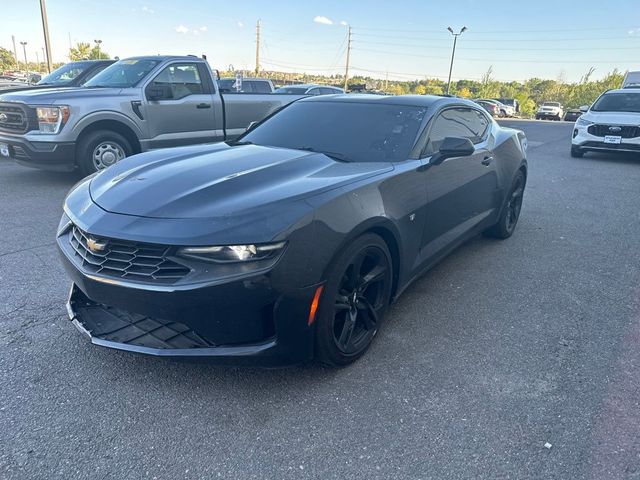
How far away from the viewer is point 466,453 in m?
2.20

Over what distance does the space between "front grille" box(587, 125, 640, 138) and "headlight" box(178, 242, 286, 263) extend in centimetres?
1156

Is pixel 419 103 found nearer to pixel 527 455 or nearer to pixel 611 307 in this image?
pixel 611 307

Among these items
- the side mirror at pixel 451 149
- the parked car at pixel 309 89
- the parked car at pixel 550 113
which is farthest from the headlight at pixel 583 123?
the parked car at pixel 550 113

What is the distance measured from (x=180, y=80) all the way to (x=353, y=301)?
6286mm

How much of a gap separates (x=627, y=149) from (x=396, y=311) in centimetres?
1015

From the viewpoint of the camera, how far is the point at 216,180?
9.05 feet

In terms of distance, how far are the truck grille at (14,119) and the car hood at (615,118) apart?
38.2 feet

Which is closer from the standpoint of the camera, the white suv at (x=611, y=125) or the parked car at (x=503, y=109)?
the white suv at (x=611, y=125)

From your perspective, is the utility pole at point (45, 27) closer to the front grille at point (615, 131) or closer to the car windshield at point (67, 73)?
the car windshield at point (67, 73)

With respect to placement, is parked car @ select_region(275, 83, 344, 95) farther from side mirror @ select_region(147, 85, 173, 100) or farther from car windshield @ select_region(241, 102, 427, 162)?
car windshield @ select_region(241, 102, 427, 162)

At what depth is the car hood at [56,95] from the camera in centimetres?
662

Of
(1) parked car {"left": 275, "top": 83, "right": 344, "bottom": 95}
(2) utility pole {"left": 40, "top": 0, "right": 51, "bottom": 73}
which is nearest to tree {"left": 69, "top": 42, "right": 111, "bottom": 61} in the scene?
(2) utility pole {"left": 40, "top": 0, "right": 51, "bottom": 73}

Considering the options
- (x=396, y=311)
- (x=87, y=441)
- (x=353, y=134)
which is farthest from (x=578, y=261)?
(x=87, y=441)

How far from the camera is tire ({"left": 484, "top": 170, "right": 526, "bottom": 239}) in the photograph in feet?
16.8
